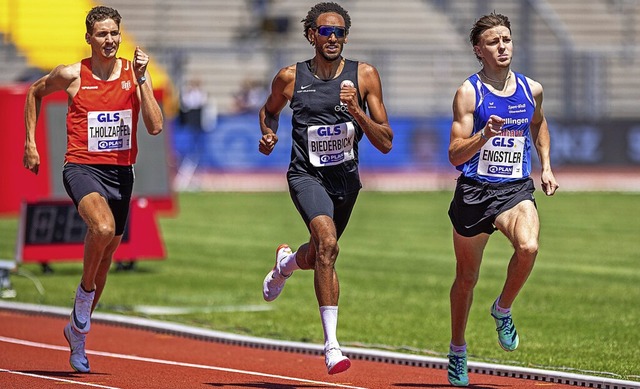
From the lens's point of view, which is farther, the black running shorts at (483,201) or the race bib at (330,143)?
the race bib at (330,143)

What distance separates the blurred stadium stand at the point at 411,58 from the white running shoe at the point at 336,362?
83.7 feet

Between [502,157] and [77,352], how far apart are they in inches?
125

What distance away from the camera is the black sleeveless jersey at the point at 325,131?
882cm

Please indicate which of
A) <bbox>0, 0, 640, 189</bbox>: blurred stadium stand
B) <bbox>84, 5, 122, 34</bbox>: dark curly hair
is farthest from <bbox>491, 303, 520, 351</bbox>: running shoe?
<bbox>0, 0, 640, 189</bbox>: blurred stadium stand

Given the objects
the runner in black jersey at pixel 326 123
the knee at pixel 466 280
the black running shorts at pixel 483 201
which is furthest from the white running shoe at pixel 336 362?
the black running shorts at pixel 483 201

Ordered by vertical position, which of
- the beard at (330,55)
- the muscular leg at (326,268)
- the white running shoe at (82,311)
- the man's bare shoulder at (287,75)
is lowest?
the white running shoe at (82,311)

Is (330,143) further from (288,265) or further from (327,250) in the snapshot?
(288,265)

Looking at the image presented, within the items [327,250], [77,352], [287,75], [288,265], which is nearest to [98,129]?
[287,75]

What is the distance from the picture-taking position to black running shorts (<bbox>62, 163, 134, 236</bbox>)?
9297mm

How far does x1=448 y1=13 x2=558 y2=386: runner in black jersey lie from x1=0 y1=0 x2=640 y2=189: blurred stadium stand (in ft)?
82.3

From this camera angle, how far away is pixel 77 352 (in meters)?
9.37

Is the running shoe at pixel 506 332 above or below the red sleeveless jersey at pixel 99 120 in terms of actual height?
below

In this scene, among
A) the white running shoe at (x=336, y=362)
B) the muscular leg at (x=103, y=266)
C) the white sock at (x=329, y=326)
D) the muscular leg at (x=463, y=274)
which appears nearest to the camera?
the white running shoe at (x=336, y=362)

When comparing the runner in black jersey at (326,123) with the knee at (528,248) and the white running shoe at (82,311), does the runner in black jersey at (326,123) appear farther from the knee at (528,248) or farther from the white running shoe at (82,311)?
the white running shoe at (82,311)
